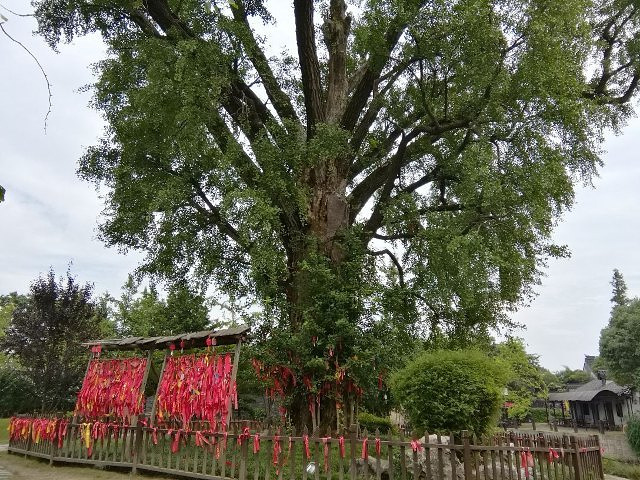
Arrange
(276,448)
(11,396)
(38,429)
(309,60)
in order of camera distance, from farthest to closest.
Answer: (11,396)
(309,60)
(38,429)
(276,448)

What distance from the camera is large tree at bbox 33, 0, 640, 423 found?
10328 millimetres

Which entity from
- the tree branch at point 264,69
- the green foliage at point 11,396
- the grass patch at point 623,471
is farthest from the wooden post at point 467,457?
the green foliage at point 11,396

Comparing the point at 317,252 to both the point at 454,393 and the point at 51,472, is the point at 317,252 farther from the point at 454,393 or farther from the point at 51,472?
the point at 51,472

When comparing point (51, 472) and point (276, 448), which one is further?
point (51, 472)

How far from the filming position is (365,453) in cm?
710

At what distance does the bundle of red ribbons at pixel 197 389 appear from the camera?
27.6 ft

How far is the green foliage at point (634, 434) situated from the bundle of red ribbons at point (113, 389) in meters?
22.2

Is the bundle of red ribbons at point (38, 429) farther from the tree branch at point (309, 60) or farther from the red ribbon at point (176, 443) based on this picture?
the tree branch at point (309, 60)

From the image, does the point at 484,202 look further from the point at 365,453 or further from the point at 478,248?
the point at 365,453

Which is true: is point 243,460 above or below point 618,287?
below

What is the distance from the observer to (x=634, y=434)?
21.9 m

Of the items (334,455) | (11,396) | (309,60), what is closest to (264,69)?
(309,60)

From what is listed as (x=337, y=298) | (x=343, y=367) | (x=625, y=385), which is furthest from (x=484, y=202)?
(x=625, y=385)

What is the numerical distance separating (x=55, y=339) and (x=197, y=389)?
29.2 feet
